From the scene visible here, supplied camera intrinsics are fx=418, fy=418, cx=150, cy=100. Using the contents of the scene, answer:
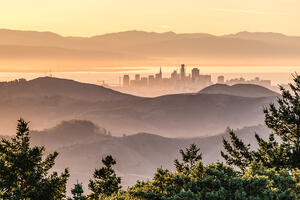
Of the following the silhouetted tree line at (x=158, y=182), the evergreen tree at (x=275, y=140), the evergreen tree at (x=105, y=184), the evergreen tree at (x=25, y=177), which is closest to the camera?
the silhouetted tree line at (x=158, y=182)

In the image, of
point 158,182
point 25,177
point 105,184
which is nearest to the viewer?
point 25,177

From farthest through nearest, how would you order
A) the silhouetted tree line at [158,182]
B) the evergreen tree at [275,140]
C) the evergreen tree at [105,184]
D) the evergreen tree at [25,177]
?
1. the evergreen tree at [105,184]
2. the evergreen tree at [275,140]
3. the evergreen tree at [25,177]
4. the silhouetted tree line at [158,182]

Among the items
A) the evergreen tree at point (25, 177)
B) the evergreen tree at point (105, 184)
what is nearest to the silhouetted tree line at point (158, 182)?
the evergreen tree at point (25, 177)

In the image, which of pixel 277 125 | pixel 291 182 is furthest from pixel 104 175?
pixel 291 182

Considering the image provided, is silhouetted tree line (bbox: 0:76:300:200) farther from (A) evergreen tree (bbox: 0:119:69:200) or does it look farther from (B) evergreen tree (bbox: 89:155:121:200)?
(B) evergreen tree (bbox: 89:155:121:200)

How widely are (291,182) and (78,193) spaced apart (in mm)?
13295

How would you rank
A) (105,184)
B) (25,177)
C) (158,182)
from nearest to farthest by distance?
(25,177)
(158,182)
(105,184)

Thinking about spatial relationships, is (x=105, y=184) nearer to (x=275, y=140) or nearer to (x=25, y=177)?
(x=275, y=140)

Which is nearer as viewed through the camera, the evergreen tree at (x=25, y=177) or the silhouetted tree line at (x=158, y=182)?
the silhouetted tree line at (x=158, y=182)

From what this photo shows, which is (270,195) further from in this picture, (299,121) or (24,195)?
(299,121)

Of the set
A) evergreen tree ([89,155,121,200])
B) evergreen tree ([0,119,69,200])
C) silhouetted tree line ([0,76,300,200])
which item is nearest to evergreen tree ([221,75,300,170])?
silhouetted tree line ([0,76,300,200])

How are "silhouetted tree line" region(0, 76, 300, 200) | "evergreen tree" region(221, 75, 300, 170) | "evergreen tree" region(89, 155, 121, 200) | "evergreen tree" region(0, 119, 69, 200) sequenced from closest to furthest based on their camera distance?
"silhouetted tree line" region(0, 76, 300, 200), "evergreen tree" region(0, 119, 69, 200), "evergreen tree" region(221, 75, 300, 170), "evergreen tree" region(89, 155, 121, 200)

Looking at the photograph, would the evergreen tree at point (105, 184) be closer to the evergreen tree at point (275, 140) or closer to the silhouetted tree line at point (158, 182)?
the evergreen tree at point (275, 140)

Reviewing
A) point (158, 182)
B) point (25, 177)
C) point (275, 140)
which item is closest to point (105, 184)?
point (158, 182)
